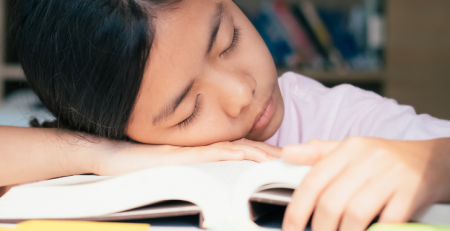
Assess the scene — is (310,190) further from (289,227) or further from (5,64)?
(5,64)

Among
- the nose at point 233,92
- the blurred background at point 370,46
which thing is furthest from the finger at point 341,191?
the blurred background at point 370,46

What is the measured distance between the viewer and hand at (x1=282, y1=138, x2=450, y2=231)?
0.28 meters

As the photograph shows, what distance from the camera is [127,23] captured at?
50 centimetres

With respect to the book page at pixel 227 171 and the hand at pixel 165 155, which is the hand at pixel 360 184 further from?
the hand at pixel 165 155

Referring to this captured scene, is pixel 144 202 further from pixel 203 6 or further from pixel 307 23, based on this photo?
pixel 307 23

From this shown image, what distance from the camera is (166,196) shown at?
34 centimetres

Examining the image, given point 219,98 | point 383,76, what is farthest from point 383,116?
Result: point 383,76

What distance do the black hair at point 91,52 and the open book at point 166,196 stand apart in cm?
17

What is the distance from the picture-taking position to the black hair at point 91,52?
0.50 m

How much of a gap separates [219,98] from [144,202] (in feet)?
0.78

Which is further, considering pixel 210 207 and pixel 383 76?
pixel 383 76

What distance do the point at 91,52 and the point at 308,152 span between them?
→ 34cm

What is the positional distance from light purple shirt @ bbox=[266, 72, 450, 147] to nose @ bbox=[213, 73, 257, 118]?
→ 0.90 ft

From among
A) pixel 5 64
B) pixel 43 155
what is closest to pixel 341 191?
pixel 43 155
